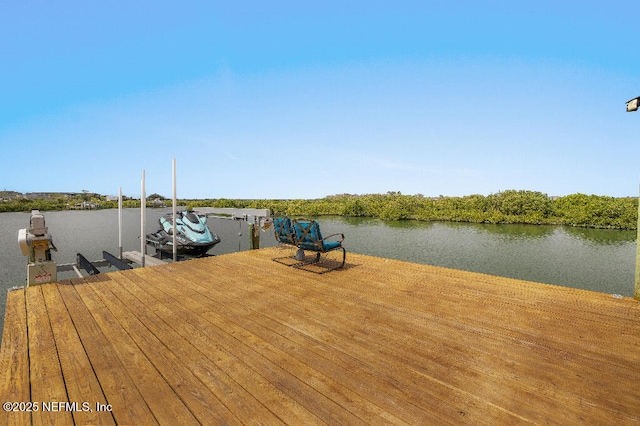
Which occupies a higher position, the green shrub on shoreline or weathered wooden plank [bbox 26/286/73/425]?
the green shrub on shoreline

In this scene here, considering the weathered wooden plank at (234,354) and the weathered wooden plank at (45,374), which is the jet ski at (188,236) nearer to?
the weathered wooden plank at (234,354)

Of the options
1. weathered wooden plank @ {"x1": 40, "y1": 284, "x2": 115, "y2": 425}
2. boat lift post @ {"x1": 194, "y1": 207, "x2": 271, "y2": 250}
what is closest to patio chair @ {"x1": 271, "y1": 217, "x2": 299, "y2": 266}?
boat lift post @ {"x1": 194, "y1": 207, "x2": 271, "y2": 250}

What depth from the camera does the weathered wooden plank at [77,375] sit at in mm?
1610

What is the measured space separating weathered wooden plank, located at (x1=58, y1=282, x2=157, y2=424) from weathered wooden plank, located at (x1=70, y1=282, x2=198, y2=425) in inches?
1.1

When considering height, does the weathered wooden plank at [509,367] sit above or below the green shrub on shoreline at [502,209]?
below

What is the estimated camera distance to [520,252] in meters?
12.2

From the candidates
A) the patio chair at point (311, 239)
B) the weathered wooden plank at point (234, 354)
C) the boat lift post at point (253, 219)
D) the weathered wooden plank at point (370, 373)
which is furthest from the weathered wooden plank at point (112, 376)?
the boat lift post at point (253, 219)

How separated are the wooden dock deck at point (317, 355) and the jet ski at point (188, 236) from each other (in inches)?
111

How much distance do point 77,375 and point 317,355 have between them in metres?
1.53

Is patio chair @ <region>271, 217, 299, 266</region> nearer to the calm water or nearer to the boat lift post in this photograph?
the boat lift post

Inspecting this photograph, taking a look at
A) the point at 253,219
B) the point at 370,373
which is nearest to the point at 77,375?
the point at 370,373

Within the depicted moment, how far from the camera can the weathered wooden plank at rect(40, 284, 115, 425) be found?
161cm

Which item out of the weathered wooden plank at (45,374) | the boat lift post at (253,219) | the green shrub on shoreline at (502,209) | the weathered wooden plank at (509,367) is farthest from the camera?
the green shrub on shoreline at (502,209)

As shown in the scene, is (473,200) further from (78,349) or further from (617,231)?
(78,349)
